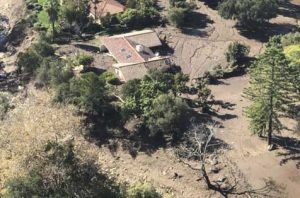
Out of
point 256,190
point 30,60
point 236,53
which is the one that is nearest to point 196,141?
point 256,190

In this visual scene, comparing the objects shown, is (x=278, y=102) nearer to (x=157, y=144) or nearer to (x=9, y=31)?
(x=157, y=144)

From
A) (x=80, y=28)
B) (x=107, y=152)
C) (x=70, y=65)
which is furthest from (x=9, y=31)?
(x=107, y=152)

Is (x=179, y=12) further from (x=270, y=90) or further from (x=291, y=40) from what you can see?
(x=270, y=90)

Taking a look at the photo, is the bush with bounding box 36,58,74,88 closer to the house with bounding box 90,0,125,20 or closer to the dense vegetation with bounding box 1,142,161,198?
the house with bounding box 90,0,125,20

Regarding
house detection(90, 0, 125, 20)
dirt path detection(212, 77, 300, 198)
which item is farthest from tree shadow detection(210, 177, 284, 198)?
house detection(90, 0, 125, 20)

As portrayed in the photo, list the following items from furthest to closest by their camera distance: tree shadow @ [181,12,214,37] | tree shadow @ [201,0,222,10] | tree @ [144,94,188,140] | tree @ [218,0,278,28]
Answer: tree shadow @ [201,0,222,10], tree shadow @ [181,12,214,37], tree @ [218,0,278,28], tree @ [144,94,188,140]

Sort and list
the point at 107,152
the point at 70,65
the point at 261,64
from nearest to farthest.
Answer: the point at 261,64, the point at 107,152, the point at 70,65
